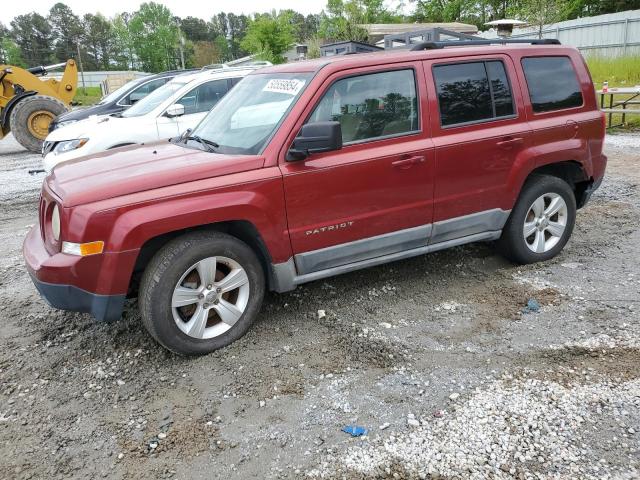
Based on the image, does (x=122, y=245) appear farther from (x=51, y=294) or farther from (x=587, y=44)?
(x=587, y=44)

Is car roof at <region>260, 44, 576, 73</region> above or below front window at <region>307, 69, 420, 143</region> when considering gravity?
above

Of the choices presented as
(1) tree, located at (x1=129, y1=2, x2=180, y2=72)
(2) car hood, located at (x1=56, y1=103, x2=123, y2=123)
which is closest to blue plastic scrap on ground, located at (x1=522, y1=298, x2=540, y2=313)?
(2) car hood, located at (x1=56, y1=103, x2=123, y2=123)

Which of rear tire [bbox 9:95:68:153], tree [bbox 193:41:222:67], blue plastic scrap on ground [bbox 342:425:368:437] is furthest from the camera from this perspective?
tree [bbox 193:41:222:67]

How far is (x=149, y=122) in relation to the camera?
820 cm

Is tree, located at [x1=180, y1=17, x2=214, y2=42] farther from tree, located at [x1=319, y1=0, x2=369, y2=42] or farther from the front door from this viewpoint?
the front door

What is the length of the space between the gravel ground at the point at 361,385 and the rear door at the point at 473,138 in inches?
25.5

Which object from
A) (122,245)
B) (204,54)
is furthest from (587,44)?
(204,54)

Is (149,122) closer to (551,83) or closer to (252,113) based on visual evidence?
(252,113)

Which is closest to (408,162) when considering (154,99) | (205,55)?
(154,99)

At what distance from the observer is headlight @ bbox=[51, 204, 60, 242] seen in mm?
3461

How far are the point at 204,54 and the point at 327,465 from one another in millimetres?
71551

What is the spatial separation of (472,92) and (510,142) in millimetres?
525

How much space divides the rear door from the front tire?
164cm

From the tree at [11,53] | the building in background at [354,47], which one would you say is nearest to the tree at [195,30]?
the tree at [11,53]
